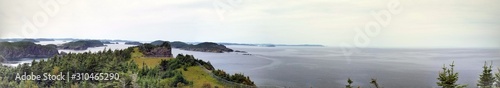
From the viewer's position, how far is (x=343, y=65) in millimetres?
4355

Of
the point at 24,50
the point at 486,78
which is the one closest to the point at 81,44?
the point at 24,50

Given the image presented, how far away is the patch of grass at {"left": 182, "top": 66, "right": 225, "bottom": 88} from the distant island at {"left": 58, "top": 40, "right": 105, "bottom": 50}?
95 cm

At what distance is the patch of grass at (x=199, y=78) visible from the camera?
14.8 ft

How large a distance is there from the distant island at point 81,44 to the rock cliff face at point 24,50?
0.41 ft

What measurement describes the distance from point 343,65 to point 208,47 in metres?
1.36

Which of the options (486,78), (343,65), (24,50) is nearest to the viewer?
(486,78)

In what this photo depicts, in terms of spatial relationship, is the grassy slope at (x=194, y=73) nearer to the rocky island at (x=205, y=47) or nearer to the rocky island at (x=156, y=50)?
the rocky island at (x=156, y=50)

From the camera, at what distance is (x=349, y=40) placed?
433cm

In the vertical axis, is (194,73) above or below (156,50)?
below

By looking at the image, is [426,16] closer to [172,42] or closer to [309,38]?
[309,38]

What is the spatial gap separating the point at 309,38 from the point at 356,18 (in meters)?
0.50

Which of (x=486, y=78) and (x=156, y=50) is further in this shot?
(x=156, y=50)

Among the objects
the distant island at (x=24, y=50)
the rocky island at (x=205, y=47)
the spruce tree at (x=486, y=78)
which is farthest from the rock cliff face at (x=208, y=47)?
the spruce tree at (x=486, y=78)

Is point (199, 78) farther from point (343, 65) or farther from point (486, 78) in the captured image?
point (486, 78)
